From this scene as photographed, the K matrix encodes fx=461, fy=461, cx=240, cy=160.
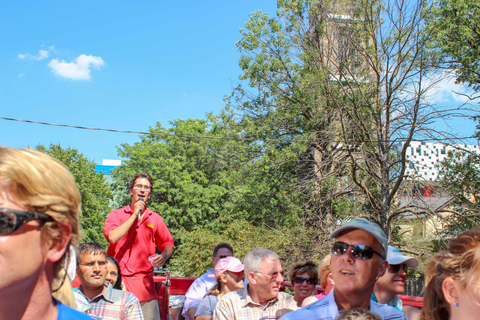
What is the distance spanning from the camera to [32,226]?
131cm

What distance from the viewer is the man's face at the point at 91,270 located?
3656mm

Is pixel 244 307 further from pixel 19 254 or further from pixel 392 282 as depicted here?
pixel 19 254

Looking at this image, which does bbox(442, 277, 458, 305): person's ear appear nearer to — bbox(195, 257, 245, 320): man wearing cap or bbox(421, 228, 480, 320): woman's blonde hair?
bbox(421, 228, 480, 320): woman's blonde hair

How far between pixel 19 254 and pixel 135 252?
11.2 feet

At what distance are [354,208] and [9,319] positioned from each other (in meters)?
15.5

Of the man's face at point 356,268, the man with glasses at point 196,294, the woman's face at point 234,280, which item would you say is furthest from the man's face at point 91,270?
the man's face at point 356,268

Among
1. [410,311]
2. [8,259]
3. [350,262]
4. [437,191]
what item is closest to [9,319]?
[8,259]

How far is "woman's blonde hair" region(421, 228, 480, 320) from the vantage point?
6.53 feet

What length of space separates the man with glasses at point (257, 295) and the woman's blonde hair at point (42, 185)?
2.55 m

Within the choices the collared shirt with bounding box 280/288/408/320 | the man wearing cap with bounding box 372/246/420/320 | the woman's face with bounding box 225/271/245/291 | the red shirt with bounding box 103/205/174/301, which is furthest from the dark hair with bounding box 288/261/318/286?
the collared shirt with bounding box 280/288/408/320

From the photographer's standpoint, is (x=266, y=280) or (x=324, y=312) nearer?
(x=324, y=312)

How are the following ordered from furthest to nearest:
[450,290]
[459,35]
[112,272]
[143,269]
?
[459,35]
[143,269]
[112,272]
[450,290]

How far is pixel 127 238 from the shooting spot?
15.0 ft

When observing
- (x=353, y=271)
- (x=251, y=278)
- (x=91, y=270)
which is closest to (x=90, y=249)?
(x=91, y=270)
